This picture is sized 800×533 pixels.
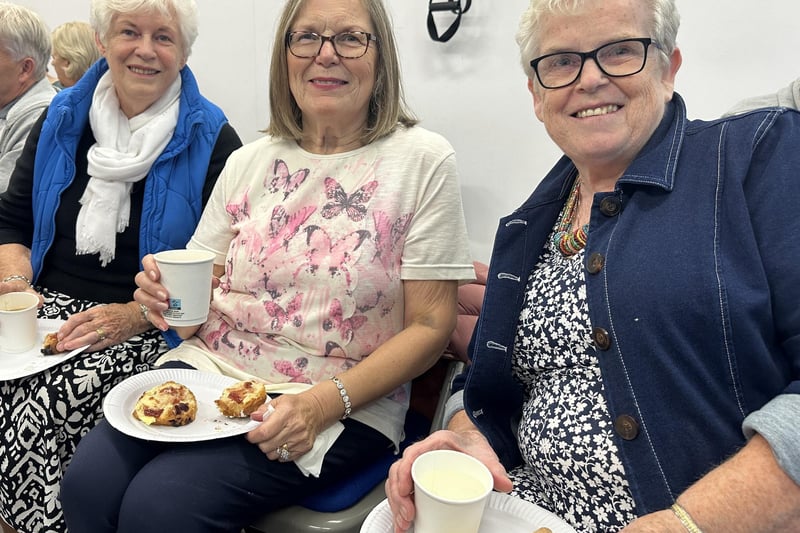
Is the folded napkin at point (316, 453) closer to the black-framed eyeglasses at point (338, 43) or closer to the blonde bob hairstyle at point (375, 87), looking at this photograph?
the blonde bob hairstyle at point (375, 87)

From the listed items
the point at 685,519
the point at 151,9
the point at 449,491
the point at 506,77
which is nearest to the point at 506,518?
the point at 449,491

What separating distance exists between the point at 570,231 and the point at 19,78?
2.20 meters

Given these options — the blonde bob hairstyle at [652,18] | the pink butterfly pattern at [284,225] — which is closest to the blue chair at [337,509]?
the pink butterfly pattern at [284,225]

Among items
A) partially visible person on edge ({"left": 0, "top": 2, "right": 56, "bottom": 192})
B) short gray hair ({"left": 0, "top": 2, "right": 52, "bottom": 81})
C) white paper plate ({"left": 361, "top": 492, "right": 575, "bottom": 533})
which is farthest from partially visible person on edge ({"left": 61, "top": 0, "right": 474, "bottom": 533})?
short gray hair ({"left": 0, "top": 2, "right": 52, "bottom": 81})

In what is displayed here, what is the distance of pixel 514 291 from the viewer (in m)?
1.09

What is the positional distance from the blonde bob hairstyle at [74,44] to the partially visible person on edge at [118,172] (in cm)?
145

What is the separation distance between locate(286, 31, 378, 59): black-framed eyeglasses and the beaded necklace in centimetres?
62

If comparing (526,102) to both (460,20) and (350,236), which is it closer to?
(460,20)

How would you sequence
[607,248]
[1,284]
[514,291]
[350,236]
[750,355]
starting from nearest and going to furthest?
[750,355]
[607,248]
[514,291]
[350,236]
[1,284]

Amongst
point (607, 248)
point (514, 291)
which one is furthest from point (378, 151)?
point (607, 248)

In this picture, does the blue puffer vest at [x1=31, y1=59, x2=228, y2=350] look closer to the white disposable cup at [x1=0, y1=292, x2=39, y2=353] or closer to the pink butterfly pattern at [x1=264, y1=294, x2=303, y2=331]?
the white disposable cup at [x1=0, y1=292, x2=39, y2=353]

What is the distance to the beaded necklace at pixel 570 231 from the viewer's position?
104 cm

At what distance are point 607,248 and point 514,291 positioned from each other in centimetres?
21

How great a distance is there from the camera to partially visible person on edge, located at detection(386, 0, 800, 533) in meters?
0.79
